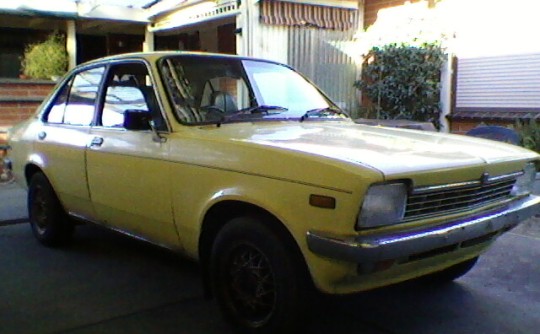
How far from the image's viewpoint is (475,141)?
12.9ft

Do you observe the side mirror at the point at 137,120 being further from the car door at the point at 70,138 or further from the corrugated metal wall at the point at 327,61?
the corrugated metal wall at the point at 327,61

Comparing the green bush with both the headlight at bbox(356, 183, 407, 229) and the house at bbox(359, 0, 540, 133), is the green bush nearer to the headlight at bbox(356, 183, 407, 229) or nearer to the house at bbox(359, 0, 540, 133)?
the house at bbox(359, 0, 540, 133)

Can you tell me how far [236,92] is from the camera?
14.7 feet

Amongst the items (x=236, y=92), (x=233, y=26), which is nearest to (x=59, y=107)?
(x=236, y=92)

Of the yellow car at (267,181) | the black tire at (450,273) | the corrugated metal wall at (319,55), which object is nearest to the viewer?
the yellow car at (267,181)

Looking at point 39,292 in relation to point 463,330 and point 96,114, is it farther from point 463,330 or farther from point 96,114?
point 463,330

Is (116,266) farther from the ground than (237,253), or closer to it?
closer to it

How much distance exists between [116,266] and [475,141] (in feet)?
9.83

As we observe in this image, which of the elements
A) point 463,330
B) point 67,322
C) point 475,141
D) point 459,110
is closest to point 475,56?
point 459,110

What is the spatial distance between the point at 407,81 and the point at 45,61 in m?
6.28

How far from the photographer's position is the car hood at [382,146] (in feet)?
9.82

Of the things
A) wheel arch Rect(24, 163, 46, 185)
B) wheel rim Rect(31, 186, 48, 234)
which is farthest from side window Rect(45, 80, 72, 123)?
wheel rim Rect(31, 186, 48, 234)

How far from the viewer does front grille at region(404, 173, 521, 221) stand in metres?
3.00

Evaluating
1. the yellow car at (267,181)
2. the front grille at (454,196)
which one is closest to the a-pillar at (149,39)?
the yellow car at (267,181)
